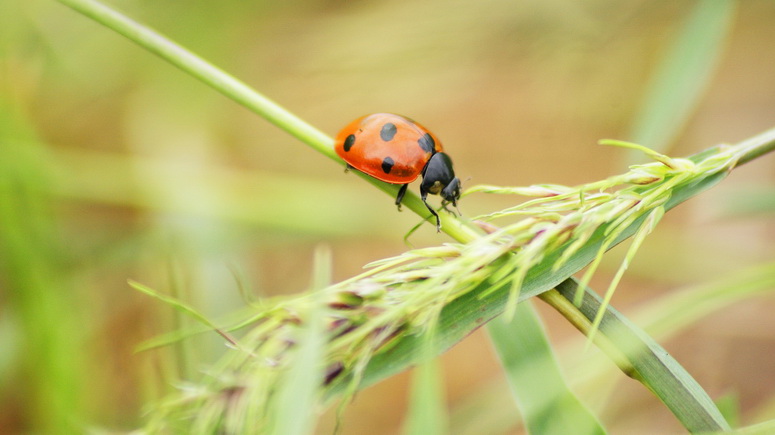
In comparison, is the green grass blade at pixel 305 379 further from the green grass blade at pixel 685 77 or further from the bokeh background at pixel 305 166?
the green grass blade at pixel 685 77

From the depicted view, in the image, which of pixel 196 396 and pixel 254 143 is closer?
pixel 196 396

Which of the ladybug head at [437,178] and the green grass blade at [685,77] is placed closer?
the green grass blade at [685,77]

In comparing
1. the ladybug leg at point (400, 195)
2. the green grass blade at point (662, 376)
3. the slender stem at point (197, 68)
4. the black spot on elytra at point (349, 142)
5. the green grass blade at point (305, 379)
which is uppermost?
the slender stem at point (197, 68)

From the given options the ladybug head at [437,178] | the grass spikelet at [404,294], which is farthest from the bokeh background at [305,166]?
the ladybug head at [437,178]

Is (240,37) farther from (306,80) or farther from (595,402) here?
(595,402)

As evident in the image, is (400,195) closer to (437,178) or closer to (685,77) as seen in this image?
(437,178)

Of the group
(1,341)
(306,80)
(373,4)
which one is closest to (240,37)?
(306,80)

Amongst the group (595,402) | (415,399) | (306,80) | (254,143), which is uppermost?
(306,80)
